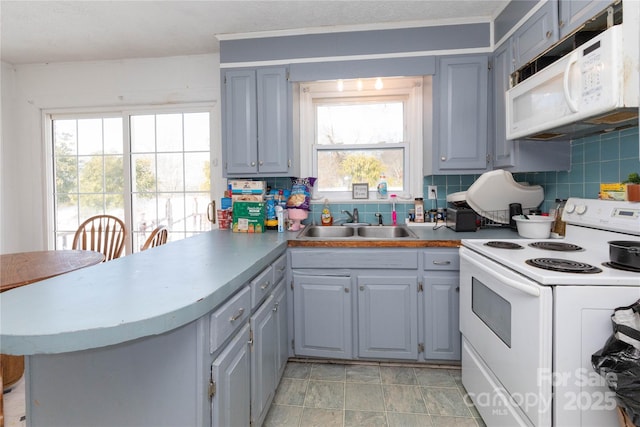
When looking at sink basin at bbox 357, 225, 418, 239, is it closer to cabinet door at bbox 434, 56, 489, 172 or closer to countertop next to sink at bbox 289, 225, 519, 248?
countertop next to sink at bbox 289, 225, 519, 248

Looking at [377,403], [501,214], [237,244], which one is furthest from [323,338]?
[501,214]

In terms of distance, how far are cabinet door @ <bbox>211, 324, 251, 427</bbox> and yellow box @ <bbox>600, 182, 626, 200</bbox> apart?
6.07 ft

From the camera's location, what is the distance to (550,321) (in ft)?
3.51

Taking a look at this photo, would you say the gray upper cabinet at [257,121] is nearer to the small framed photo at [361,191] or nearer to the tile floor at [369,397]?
the small framed photo at [361,191]

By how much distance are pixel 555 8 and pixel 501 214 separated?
1227 mm

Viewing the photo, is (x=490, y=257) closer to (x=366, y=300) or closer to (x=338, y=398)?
(x=366, y=300)

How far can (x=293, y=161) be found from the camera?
95.3 inches

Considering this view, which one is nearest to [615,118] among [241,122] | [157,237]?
[241,122]

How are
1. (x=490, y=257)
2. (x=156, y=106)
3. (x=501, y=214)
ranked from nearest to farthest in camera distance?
1. (x=490, y=257)
2. (x=501, y=214)
3. (x=156, y=106)

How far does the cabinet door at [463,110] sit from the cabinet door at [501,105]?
0.07 metres

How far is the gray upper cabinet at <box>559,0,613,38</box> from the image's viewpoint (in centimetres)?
134

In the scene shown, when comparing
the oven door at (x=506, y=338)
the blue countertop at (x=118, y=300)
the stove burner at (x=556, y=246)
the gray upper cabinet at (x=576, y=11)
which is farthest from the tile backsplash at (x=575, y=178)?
the blue countertop at (x=118, y=300)

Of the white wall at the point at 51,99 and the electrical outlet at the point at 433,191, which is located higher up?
the white wall at the point at 51,99

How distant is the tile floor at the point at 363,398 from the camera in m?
1.58
